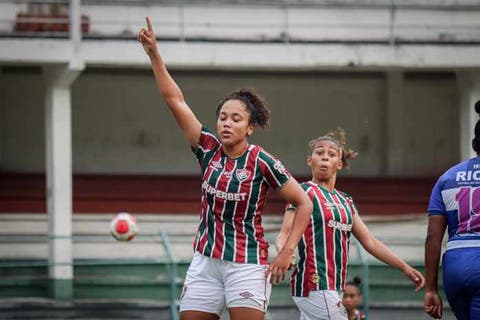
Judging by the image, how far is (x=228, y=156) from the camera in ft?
29.0

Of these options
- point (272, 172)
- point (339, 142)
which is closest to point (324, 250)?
point (339, 142)

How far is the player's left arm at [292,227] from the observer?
8656 mm

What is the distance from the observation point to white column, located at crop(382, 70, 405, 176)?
21.5 meters

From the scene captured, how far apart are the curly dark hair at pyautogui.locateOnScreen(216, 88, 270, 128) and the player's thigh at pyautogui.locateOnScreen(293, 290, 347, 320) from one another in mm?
1409

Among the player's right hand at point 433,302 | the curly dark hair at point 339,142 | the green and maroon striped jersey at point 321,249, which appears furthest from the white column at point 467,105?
the player's right hand at point 433,302

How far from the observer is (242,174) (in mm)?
8742

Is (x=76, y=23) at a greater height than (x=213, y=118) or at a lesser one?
greater

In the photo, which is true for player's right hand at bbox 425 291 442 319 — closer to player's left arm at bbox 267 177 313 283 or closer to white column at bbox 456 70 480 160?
player's left arm at bbox 267 177 313 283

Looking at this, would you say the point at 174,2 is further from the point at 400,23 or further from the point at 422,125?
the point at 422,125

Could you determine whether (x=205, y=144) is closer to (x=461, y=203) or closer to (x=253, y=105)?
(x=253, y=105)

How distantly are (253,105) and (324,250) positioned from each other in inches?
55.3

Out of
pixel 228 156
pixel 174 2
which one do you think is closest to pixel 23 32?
pixel 174 2

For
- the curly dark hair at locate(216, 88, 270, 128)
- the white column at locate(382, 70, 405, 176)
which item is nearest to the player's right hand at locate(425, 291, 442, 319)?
the curly dark hair at locate(216, 88, 270, 128)

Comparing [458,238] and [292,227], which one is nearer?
[458,238]
